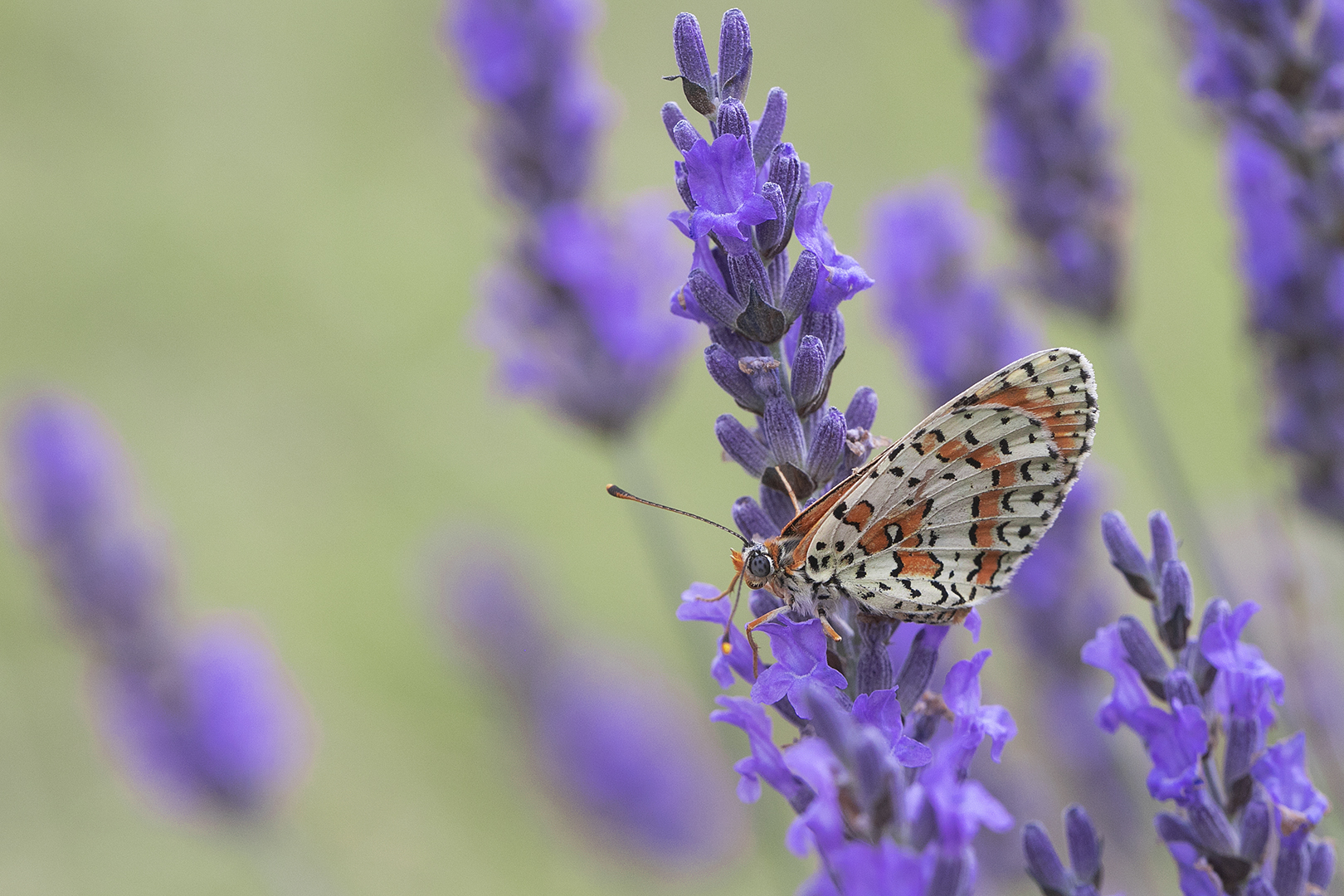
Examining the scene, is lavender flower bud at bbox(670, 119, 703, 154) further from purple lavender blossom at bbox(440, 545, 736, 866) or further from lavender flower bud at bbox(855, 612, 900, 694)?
purple lavender blossom at bbox(440, 545, 736, 866)

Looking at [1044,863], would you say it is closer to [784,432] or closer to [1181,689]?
[1181,689]

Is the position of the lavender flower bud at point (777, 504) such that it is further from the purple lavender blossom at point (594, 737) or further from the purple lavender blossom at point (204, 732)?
the purple lavender blossom at point (594, 737)

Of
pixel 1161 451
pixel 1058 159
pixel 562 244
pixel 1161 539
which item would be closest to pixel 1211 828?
pixel 1161 539

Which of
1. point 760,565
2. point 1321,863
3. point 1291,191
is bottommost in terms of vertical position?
point 1321,863

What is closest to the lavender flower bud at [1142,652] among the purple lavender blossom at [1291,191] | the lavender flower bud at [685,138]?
the lavender flower bud at [685,138]

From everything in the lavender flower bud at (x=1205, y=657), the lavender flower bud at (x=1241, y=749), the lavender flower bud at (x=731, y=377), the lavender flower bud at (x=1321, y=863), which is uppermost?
the lavender flower bud at (x=731, y=377)

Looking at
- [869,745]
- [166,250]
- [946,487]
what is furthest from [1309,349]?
[166,250]

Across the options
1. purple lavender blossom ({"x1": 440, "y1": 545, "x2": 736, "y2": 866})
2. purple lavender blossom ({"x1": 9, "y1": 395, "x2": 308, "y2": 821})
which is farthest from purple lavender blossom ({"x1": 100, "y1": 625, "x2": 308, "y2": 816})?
purple lavender blossom ({"x1": 440, "y1": 545, "x2": 736, "y2": 866})
